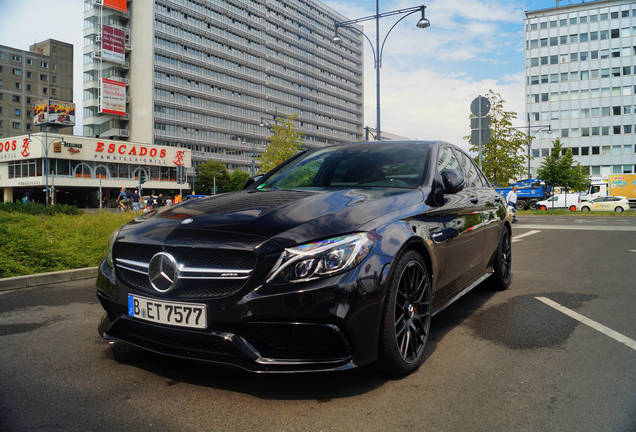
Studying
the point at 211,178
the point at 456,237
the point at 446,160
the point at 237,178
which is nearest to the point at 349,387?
the point at 456,237

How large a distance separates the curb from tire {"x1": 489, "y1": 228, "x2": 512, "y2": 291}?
5.26 meters

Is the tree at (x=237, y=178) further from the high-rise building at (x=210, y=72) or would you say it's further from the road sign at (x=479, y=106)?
the road sign at (x=479, y=106)

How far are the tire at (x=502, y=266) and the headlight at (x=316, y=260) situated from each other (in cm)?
320

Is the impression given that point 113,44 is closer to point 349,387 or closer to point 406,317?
point 406,317

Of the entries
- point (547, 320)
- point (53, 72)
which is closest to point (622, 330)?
point (547, 320)

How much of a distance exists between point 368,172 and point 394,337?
5.08 feet

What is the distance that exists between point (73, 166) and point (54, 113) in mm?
14406

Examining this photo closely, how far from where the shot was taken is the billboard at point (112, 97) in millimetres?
70312

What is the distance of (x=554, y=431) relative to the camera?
213cm

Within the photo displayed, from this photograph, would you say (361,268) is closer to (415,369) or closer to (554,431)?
(415,369)

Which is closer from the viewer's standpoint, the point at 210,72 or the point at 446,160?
the point at 446,160

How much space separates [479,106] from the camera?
40.4 ft

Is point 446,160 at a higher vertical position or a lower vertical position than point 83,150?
lower

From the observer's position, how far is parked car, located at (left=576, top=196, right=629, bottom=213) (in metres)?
36.8
